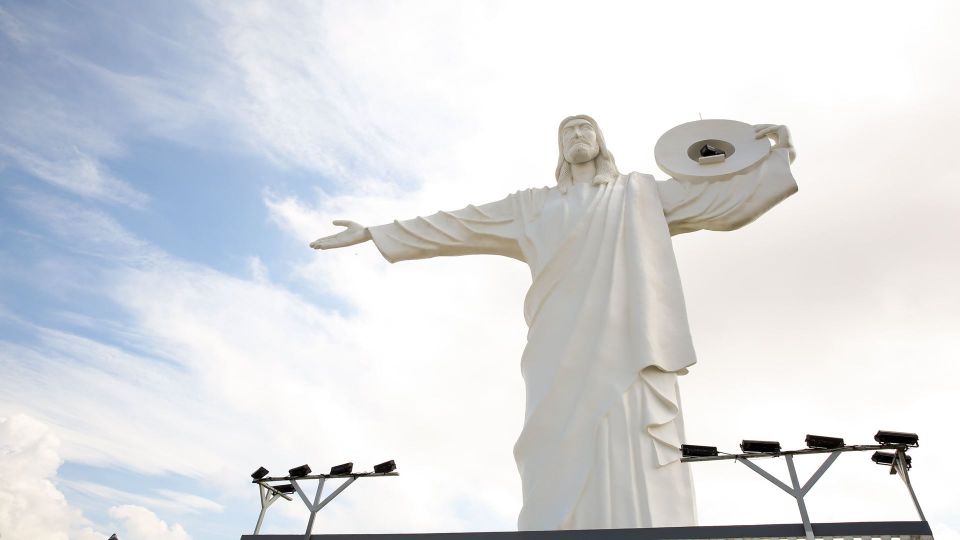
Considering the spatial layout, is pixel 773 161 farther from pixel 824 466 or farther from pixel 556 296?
pixel 824 466

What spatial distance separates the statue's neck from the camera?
31.3 feet

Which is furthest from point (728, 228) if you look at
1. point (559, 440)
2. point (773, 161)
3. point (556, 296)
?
point (559, 440)

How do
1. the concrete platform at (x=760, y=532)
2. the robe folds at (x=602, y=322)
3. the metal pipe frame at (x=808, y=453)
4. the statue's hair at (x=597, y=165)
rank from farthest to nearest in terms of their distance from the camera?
the statue's hair at (x=597, y=165) → the robe folds at (x=602, y=322) → the metal pipe frame at (x=808, y=453) → the concrete platform at (x=760, y=532)

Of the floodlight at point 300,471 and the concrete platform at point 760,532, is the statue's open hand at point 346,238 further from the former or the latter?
the concrete platform at point 760,532

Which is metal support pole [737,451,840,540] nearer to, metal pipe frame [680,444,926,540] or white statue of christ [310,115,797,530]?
metal pipe frame [680,444,926,540]

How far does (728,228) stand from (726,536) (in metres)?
4.46

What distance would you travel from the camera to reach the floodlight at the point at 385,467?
6.98m

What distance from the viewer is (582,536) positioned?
17.5 feet

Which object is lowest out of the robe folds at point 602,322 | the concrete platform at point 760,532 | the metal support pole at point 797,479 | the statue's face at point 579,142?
the concrete platform at point 760,532

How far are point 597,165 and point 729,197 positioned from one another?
1768mm

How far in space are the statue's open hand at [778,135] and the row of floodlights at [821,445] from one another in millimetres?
3749

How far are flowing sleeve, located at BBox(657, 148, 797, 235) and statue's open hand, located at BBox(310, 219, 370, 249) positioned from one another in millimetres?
3825

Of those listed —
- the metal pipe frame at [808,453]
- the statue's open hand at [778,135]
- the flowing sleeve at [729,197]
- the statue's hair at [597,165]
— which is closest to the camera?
the metal pipe frame at [808,453]

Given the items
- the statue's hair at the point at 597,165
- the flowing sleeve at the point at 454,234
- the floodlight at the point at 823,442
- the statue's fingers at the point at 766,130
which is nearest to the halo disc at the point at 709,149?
the statue's fingers at the point at 766,130
